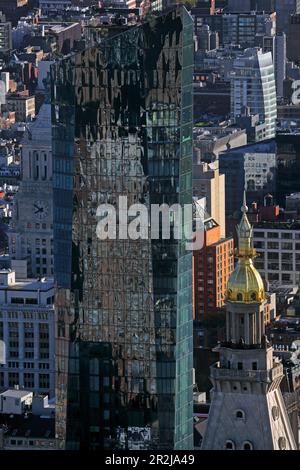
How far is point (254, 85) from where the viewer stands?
151 m

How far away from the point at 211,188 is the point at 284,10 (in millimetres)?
63988

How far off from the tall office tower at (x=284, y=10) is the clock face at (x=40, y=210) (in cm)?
7859

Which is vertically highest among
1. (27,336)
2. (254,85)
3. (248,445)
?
(248,445)

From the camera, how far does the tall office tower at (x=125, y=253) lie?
70.6 m

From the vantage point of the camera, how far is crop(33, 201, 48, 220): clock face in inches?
3900

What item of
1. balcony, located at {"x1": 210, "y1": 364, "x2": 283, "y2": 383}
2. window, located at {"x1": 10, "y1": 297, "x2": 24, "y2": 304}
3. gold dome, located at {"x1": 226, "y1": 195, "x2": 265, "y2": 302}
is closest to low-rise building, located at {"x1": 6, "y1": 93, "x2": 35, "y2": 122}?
window, located at {"x1": 10, "y1": 297, "x2": 24, "y2": 304}

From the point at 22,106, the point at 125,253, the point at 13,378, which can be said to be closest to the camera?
the point at 125,253

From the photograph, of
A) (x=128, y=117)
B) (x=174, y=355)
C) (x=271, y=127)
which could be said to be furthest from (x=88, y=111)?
(x=271, y=127)

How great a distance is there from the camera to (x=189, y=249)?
71750 mm

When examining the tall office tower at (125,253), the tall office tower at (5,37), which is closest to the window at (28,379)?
the tall office tower at (125,253)

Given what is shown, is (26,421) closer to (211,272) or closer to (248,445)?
(248,445)

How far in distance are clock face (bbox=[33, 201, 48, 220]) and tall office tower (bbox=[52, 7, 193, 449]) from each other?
25.3 m

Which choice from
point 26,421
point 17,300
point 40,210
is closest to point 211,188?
point 40,210

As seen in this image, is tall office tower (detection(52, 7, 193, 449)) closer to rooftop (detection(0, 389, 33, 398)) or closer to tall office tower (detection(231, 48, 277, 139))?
rooftop (detection(0, 389, 33, 398))
